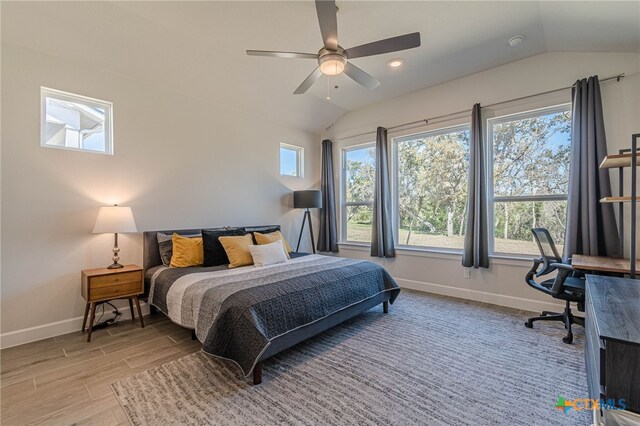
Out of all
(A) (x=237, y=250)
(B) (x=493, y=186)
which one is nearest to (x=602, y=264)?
(B) (x=493, y=186)

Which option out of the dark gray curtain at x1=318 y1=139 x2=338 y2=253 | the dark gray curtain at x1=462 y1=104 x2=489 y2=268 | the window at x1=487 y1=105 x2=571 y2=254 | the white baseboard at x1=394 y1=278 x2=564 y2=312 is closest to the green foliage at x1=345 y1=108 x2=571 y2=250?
the window at x1=487 y1=105 x2=571 y2=254

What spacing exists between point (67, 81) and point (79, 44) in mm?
A: 401

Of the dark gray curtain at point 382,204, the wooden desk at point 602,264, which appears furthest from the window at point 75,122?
the wooden desk at point 602,264

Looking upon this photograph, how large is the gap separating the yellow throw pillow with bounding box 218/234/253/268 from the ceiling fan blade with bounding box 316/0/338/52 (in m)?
2.30

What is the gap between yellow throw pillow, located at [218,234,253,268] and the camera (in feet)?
10.8

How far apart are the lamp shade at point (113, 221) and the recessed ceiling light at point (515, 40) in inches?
181

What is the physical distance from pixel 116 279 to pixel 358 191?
3886 millimetres

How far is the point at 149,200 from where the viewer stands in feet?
11.4

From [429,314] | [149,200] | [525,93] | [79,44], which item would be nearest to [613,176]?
[525,93]

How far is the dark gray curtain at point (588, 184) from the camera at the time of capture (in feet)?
9.45

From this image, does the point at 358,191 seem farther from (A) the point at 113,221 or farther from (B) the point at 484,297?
(A) the point at 113,221

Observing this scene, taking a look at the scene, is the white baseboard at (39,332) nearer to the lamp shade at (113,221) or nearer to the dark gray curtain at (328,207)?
the lamp shade at (113,221)

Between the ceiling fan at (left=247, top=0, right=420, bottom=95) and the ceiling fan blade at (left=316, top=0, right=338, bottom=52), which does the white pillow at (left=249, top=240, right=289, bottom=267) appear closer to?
the ceiling fan at (left=247, top=0, right=420, bottom=95)

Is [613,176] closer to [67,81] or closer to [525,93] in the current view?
[525,93]
